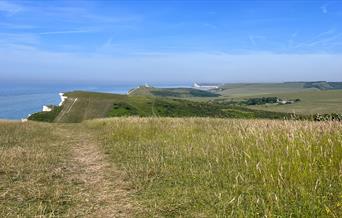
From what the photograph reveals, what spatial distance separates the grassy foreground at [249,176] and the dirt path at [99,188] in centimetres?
31

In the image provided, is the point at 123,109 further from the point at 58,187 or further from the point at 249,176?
the point at 249,176

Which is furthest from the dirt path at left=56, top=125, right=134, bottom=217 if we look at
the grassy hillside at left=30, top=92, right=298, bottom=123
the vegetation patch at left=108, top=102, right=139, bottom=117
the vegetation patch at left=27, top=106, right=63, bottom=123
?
the vegetation patch at left=108, top=102, right=139, bottom=117

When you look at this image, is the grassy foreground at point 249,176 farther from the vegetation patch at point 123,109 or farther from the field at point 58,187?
the vegetation patch at point 123,109

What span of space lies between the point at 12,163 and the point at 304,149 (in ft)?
21.0

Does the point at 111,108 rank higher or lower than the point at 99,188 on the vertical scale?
lower

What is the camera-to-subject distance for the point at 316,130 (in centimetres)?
854

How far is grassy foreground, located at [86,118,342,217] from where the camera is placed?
548 cm

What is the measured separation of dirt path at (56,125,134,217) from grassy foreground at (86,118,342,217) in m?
0.31

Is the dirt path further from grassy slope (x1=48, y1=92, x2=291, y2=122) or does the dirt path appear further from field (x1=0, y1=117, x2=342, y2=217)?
grassy slope (x1=48, y1=92, x2=291, y2=122)

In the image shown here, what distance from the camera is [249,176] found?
7.23 metres

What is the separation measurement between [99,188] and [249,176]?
8.95 feet

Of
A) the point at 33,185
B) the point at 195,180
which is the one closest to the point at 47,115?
the point at 33,185

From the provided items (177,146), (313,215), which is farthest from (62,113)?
(313,215)

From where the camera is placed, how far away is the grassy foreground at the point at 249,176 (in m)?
5.48
